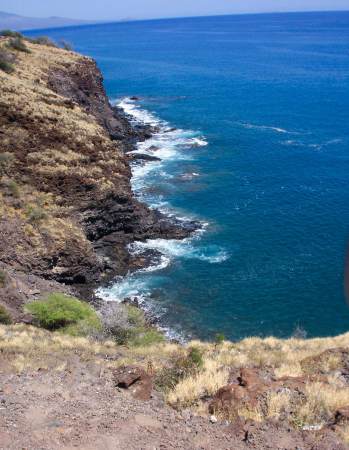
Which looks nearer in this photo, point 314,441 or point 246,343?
point 314,441

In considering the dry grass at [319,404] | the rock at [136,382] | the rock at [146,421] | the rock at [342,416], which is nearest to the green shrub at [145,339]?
the rock at [136,382]

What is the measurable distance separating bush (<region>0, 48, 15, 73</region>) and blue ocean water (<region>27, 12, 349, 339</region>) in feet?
56.3

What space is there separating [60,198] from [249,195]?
68.9ft

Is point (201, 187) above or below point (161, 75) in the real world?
below

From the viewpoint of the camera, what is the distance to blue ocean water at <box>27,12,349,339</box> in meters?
34.5

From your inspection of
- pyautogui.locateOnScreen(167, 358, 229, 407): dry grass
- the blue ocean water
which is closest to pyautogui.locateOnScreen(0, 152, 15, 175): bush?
the blue ocean water

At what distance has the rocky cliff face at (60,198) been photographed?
113ft

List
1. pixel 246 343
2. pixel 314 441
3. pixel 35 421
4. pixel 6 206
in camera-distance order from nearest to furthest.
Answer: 1. pixel 314 441
2. pixel 35 421
3. pixel 246 343
4. pixel 6 206

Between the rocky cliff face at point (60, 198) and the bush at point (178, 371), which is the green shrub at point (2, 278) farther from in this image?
the bush at point (178, 371)

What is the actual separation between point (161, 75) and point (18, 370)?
360 feet

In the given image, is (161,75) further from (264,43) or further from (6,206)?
(6,206)

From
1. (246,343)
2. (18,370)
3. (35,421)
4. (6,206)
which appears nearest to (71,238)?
(6,206)

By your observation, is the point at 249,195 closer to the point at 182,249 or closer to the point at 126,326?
the point at 182,249

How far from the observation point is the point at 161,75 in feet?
386
